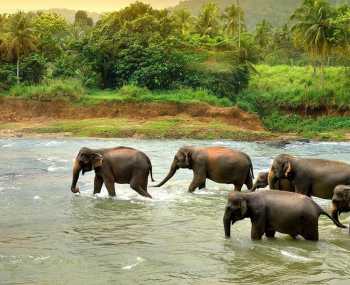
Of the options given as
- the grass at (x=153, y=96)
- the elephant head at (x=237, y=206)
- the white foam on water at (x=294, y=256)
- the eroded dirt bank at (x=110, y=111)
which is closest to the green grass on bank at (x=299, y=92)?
the grass at (x=153, y=96)

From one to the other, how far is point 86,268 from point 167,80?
37.2m

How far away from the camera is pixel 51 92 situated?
41.7 metres

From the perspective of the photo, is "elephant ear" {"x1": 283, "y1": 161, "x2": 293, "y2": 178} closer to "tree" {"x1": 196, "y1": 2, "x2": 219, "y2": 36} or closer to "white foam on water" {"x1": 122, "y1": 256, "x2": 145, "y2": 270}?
"white foam on water" {"x1": 122, "y1": 256, "x2": 145, "y2": 270}

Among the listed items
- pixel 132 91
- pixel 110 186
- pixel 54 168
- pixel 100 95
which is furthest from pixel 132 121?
pixel 110 186

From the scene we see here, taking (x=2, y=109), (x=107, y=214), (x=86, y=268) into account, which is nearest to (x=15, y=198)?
(x=107, y=214)

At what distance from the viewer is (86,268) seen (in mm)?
8898

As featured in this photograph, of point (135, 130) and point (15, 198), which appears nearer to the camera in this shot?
point (15, 198)

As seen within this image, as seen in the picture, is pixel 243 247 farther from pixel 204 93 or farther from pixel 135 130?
pixel 204 93

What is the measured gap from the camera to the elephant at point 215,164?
14.4 meters

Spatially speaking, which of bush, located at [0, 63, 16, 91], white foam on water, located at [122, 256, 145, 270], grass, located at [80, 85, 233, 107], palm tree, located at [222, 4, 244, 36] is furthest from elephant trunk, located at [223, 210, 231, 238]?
palm tree, located at [222, 4, 244, 36]

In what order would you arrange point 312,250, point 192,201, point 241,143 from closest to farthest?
point 312,250, point 192,201, point 241,143

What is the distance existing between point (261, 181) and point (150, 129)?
23485mm

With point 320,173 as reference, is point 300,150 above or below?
below

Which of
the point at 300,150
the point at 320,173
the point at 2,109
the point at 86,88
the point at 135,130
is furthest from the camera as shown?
the point at 86,88
